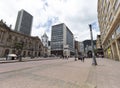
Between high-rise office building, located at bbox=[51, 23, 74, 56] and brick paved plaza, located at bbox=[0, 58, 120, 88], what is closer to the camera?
brick paved plaza, located at bbox=[0, 58, 120, 88]

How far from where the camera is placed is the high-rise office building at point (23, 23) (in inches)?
4276

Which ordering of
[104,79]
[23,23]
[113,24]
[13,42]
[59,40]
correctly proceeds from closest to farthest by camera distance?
[104,79] < [113,24] < [13,42] < [23,23] < [59,40]

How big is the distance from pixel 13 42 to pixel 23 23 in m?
62.4

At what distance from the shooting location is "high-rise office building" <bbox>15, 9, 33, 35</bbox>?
356 ft

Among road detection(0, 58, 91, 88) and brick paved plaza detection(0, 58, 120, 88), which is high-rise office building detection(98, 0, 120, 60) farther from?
road detection(0, 58, 91, 88)

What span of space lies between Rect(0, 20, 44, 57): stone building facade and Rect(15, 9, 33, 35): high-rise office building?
43.2 metres

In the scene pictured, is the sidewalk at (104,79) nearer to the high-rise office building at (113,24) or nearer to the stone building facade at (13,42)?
the high-rise office building at (113,24)

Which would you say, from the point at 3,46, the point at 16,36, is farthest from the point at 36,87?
the point at 16,36

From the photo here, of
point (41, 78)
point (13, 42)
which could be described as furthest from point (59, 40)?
point (41, 78)

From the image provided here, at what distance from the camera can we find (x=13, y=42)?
55844 millimetres

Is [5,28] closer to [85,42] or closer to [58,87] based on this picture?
[58,87]

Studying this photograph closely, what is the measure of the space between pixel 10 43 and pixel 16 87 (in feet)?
185

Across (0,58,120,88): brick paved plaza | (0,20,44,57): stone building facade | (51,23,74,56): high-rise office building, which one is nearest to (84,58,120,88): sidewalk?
(0,58,120,88): brick paved plaza

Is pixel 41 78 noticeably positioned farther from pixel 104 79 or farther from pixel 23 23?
pixel 23 23
